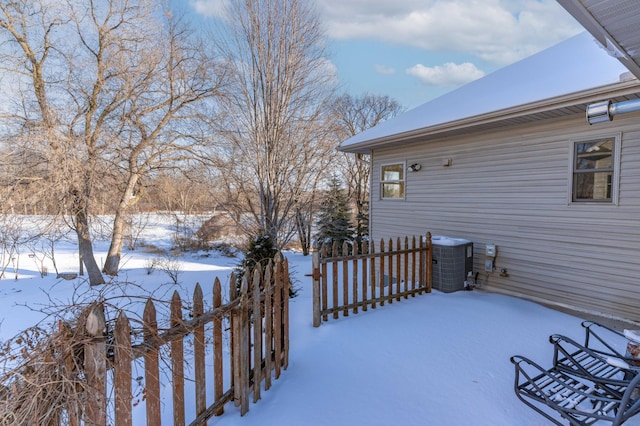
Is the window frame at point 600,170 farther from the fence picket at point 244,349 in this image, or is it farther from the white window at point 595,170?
the fence picket at point 244,349

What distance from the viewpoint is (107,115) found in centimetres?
1101

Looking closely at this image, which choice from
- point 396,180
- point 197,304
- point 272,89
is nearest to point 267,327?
point 197,304

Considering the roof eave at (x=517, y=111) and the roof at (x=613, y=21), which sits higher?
the roof eave at (x=517, y=111)

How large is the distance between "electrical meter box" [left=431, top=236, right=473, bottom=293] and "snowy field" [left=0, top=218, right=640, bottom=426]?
19 centimetres

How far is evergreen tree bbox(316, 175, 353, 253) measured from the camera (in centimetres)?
1605

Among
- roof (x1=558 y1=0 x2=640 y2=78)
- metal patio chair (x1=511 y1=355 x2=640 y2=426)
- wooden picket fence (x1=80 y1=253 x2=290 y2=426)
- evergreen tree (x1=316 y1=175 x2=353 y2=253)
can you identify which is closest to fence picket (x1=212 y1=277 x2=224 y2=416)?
wooden picket fence (x1=80 y1=253 x2=290 y2=426)

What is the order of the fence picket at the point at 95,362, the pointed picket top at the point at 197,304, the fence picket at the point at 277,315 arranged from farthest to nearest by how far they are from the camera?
the fence picket at the point at 277,315 → the pointed picket top at the point at 197,304 → the fence picket at the point at 95,362

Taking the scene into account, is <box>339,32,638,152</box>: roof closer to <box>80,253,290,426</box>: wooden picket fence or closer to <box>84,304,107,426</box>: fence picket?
<box>80,253,290,426</box>: wooden picket fence

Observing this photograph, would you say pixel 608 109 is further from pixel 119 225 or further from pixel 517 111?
pixel 119 225

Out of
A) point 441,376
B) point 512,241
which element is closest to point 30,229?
point 441,376

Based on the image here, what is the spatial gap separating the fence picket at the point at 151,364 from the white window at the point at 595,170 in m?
5.75

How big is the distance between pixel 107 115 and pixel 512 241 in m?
12.5

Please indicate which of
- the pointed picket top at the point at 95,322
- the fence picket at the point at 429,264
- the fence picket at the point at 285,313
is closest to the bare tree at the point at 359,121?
the fence picket at the point at 429,264

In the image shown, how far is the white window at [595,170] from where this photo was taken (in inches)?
178
